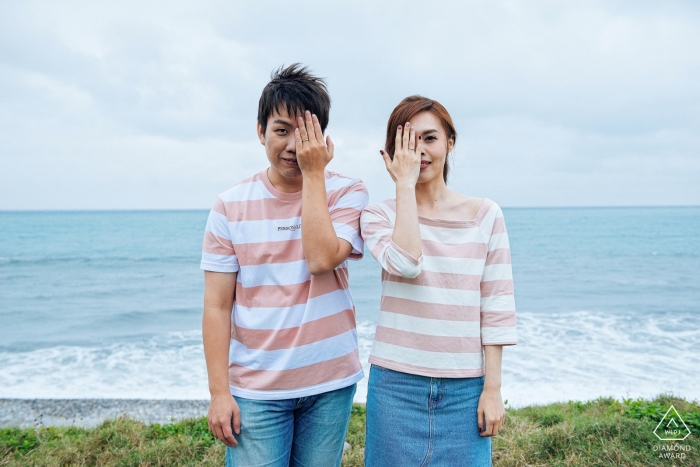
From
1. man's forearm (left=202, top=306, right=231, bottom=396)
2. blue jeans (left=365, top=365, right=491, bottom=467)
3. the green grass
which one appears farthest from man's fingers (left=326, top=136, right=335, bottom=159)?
the green grass

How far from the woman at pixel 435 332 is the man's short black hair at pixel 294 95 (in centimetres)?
38

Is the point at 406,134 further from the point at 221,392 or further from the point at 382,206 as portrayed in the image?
the point at 221,392

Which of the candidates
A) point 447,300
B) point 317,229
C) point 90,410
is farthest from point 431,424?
point 90,410

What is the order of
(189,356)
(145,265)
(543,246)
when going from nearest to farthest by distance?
(189,356) < (145,265) < (543,246)

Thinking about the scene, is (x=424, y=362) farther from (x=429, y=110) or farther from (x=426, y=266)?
(x=429, y=110)

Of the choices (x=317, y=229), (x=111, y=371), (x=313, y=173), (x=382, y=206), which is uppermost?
(x=313, y=173)

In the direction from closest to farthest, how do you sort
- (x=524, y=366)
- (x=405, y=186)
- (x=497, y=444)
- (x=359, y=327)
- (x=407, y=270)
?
1. (x=407, y=270)
2. (x=405, y=186)
3. (x=497, y=444)
4. (x=524, y=366)
5. (x=359, y=327)

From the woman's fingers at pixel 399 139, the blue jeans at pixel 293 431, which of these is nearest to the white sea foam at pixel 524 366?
the blue jeans at pixel 293 431

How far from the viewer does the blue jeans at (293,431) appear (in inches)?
90.8

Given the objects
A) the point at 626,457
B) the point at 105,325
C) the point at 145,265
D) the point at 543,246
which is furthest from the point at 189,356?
the point at 543,246

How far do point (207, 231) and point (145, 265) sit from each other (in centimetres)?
2635

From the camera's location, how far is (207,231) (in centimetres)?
245

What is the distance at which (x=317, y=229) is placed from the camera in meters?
2.20

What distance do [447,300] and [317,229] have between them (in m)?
0.65
